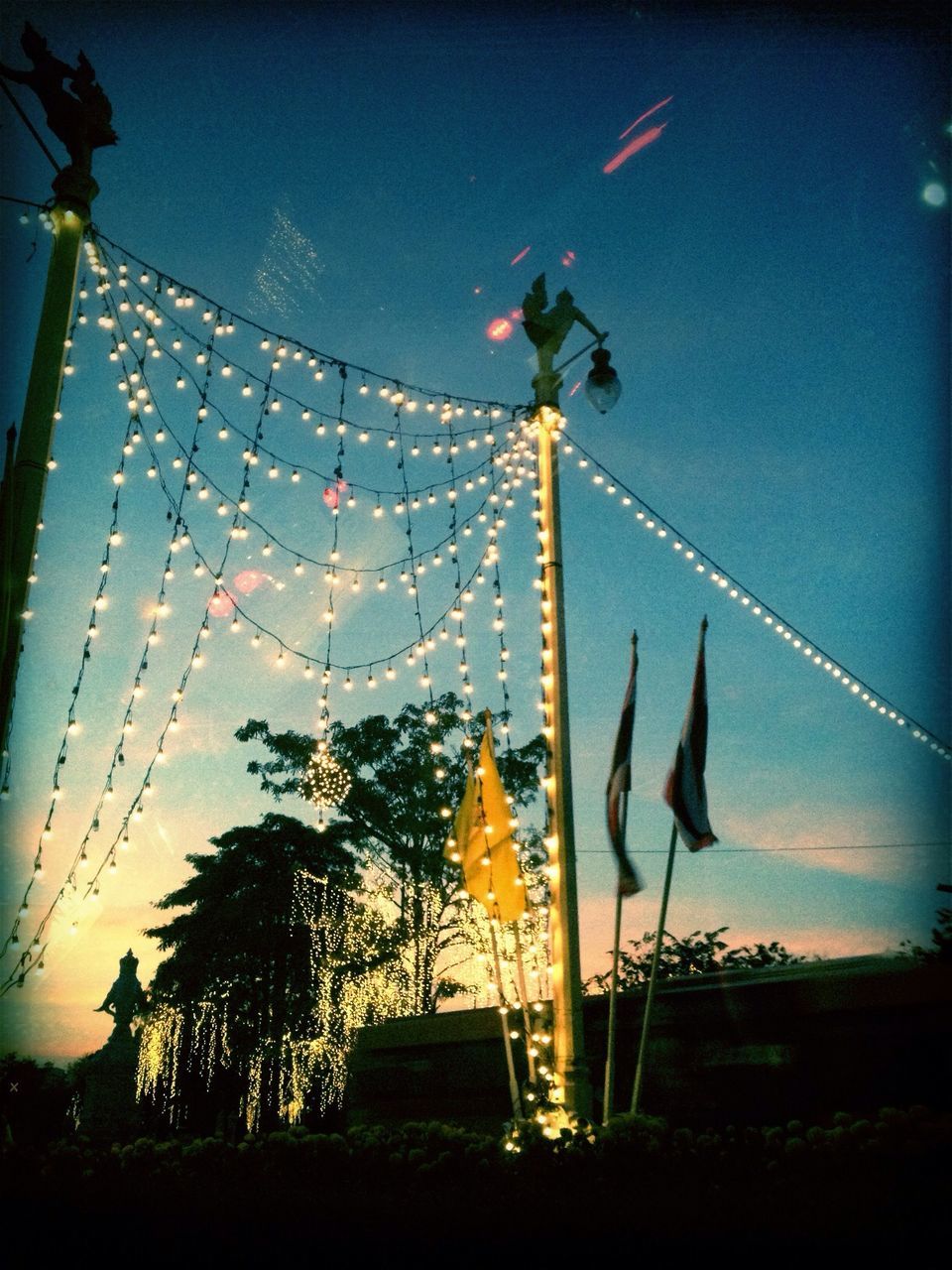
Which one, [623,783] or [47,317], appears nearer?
[47,317]

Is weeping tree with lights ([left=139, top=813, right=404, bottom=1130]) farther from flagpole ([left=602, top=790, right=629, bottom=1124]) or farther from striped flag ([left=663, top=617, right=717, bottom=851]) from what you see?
striped flag ([left=663, top=617, right=717, bottom=851])

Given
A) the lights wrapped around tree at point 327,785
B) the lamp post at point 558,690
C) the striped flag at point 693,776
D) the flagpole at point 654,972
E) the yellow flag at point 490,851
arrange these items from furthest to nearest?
the lights wrapped around tree at point 327,785, the yellow flag at point 490,851, the striped flag at point 693,776, the lamp post at point 558,690, the flagpole at point 654,972

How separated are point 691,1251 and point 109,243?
765 cm

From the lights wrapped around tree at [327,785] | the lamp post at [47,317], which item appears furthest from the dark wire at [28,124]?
the lights wrapped around tree at [327,785]

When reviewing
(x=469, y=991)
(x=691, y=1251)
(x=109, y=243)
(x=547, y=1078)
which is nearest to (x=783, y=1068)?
(x=547, y=1078)

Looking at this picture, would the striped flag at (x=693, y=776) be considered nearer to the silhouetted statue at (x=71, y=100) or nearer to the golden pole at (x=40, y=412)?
the golden pole at (x=40, y=412)

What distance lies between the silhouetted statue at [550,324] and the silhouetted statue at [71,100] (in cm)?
377

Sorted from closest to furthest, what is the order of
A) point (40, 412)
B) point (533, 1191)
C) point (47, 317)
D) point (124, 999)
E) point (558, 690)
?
1. point (533, 1191)
2. point (40, 412)
3. point (47, 317)
4. point (558, 690)
5. point (124, 999)

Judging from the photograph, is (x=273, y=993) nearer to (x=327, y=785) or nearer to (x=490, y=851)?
(x=327, y=785)

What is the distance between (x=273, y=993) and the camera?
1928 centimetres

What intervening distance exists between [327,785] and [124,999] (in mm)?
6295

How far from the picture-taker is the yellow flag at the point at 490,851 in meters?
6.39

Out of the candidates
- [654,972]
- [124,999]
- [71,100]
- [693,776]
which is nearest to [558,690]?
[693,776]

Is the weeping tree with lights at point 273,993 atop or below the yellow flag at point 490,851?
below
